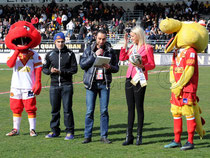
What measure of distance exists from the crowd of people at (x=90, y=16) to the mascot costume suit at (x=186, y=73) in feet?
80.9

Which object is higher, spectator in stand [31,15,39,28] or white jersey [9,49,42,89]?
white jersey [9,49,42,89]

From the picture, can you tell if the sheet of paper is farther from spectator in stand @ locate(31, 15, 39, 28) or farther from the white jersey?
spectator in stand @ locate(31, 15, 39, 28)

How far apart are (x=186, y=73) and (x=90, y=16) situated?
31.9 m

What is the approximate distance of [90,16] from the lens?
3784cm

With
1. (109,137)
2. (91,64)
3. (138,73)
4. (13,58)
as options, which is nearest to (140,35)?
(138,73)

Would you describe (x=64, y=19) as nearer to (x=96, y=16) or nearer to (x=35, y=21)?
(x=35, y=21)

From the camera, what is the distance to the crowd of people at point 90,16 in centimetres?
3368

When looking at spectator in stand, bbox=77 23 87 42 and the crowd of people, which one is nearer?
spectator in stand, bbox=77 23 87 42

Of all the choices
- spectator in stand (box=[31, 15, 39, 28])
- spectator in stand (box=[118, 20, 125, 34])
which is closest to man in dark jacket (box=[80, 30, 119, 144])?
spectator in stand (box=[118, 20, 125, 34])

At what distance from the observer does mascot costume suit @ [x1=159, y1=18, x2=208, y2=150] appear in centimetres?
659

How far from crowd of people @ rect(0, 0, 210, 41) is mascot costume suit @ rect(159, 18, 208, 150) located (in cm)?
2466

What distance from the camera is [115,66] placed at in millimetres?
7180

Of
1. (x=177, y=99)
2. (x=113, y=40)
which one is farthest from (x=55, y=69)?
(x=113, y=40)

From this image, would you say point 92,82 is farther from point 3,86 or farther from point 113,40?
point 113,40
